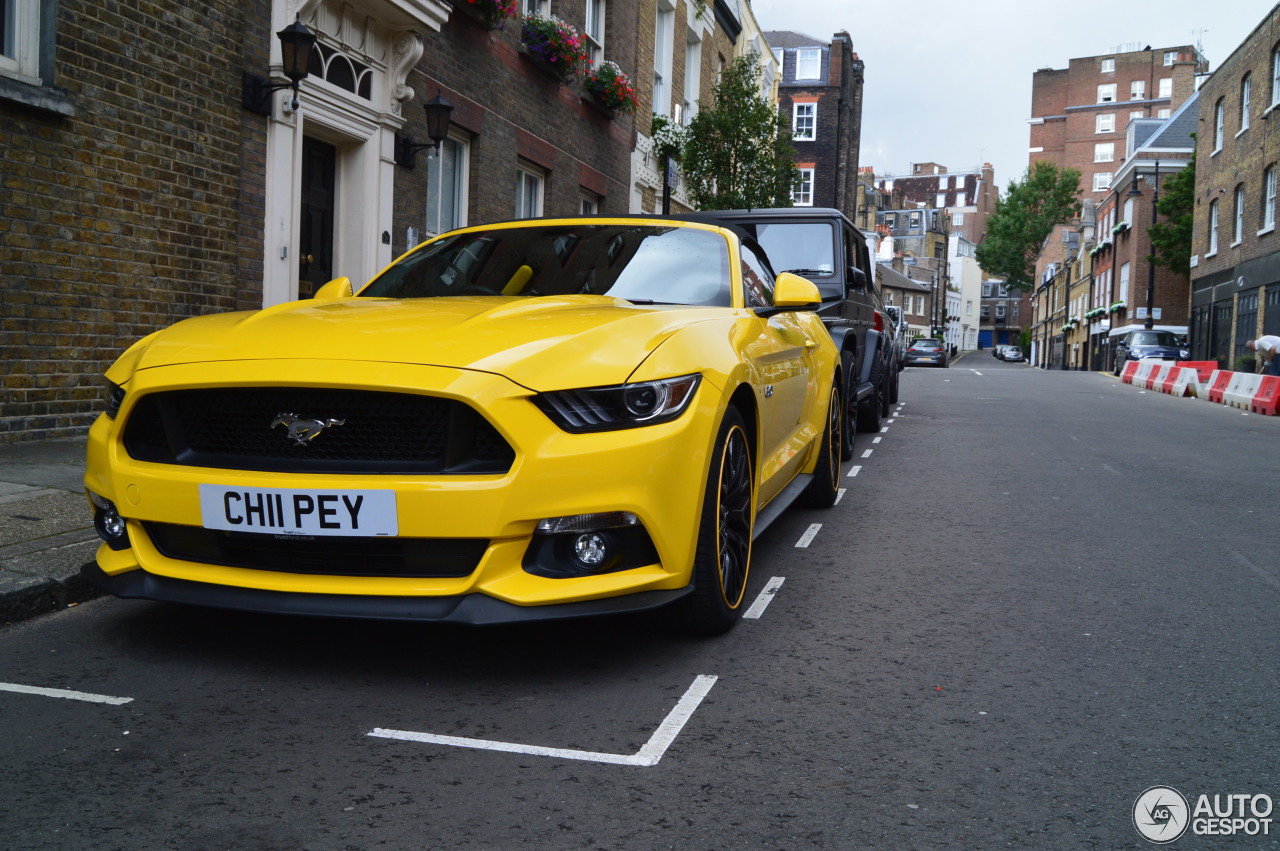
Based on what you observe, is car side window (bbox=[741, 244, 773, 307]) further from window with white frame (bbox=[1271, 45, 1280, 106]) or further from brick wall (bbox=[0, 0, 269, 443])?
window with white frame (bbox=[1271, 45, 1280, 106])

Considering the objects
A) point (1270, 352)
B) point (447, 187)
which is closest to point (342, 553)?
point (447, 187)

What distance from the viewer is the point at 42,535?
15.6ft

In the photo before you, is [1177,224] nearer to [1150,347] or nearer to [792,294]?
[1150,347]

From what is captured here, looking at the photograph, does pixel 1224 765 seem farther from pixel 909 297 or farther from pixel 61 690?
pixel 909 297

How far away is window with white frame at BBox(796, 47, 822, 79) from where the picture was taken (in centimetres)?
5272

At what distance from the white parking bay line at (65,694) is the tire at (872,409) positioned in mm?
8611

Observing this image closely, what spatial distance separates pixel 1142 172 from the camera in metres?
48.1

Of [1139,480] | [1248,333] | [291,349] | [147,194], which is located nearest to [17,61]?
[147,194]

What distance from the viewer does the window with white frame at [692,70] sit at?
2261 centimetres

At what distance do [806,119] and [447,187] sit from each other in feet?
139

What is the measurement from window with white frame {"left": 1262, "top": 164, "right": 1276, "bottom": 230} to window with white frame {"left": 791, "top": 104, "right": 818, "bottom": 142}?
24884 millimetres

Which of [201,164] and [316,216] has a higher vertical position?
[201,164]

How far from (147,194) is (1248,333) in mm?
30235

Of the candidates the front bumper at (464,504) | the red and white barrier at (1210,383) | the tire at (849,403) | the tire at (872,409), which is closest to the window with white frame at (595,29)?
the tire at (872,409)
